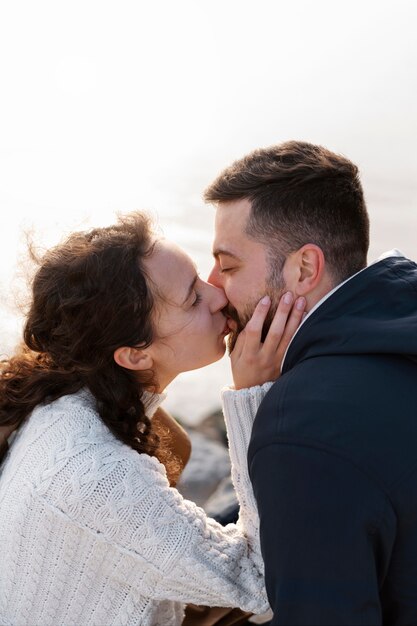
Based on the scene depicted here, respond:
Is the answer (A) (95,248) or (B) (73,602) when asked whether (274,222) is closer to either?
(A) (95,248)

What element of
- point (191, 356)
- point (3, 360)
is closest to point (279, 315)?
point (191, 356)

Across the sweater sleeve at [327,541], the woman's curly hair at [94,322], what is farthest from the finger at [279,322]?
the sweater sleeve at [327,541]

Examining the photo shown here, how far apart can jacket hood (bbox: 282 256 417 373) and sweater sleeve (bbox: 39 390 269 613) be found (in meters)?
0.46

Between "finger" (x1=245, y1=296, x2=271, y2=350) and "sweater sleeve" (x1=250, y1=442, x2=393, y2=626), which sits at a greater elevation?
"finger" (x1=245, y1=296, x2=271, y2=350)

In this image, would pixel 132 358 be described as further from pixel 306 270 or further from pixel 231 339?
pixel 306 270

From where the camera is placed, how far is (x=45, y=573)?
6.53 ft

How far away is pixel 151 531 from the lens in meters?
1.88

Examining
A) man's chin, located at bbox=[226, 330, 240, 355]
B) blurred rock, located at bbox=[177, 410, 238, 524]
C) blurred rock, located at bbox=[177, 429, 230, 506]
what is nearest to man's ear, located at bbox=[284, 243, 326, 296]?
man's chin, located at bbox=[226, 330, 240, 355]

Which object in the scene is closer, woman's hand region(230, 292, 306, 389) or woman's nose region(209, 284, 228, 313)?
woman's hand region(230, 292, 306, 389)

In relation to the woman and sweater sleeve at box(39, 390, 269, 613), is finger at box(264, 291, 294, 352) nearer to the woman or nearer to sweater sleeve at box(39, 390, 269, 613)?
the woman

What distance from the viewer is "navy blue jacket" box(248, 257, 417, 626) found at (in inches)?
61.1

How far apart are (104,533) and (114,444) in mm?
223

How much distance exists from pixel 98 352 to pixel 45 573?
599mm

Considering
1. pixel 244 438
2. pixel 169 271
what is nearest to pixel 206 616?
pixel 244 438
